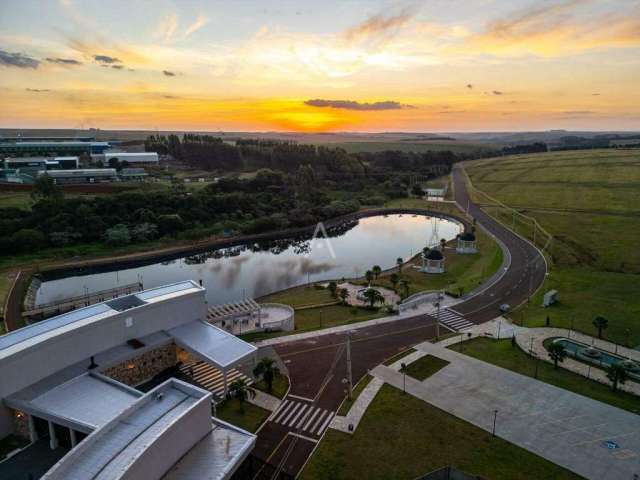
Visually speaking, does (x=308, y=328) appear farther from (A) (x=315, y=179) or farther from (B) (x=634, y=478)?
(A) (x=315, y=179)

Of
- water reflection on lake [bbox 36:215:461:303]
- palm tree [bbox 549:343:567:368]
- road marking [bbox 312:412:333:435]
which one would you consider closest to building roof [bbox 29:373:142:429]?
road marking [bbox 312:412:333:435]

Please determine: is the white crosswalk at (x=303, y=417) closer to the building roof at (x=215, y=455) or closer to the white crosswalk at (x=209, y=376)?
the white crosswalk at (x=209, y=376)

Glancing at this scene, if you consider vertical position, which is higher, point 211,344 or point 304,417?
point 211,344

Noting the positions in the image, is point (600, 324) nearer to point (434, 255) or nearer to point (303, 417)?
point (434, 255)

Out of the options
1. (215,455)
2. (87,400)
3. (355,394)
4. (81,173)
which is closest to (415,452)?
(355,394)

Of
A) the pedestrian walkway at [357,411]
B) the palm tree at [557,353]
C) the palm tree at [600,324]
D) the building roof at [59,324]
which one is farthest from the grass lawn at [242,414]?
the palm tree at [600,324]
